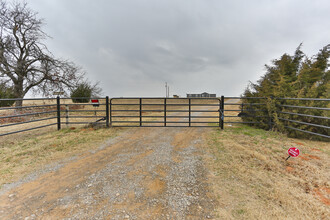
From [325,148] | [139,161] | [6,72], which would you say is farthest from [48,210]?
[6,72]

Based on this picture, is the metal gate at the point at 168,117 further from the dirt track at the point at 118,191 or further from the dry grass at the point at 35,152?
the dirt track at the point at 118,191

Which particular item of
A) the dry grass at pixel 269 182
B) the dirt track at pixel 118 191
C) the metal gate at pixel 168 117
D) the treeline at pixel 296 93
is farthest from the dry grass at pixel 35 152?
the treeline at pixel 296 93

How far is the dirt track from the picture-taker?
191 cm

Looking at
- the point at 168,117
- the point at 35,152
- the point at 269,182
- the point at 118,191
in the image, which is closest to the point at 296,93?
the point at 269,182

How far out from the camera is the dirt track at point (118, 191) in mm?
1910

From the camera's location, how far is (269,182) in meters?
2.54

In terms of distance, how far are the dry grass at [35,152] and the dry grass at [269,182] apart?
3.55 metres

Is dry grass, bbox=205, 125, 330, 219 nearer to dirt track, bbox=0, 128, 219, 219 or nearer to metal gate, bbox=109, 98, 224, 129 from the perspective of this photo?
dirt track, bbox=0, 128, 219, 219

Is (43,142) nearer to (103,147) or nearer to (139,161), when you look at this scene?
(103,147)

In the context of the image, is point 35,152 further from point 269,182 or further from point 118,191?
point 269,182

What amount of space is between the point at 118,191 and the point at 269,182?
2477 millimetres

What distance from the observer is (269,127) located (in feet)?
21.1

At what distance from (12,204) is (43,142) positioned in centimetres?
339

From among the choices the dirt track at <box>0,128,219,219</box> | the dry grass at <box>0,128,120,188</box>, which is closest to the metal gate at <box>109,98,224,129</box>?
the dry grass at <box>0,128,120,188</box>
